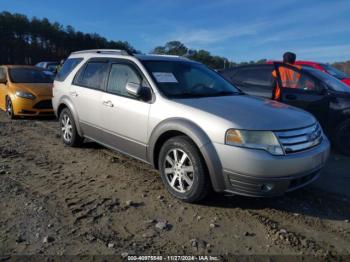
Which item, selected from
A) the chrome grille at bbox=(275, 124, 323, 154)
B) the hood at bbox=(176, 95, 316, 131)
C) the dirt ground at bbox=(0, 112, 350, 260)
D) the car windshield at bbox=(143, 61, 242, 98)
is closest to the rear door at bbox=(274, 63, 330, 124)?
the dirt ground at bbox=(0, 112, 350, 260)

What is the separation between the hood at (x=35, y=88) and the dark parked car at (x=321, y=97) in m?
5.22

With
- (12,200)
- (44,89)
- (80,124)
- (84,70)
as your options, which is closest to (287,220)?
(12,200)

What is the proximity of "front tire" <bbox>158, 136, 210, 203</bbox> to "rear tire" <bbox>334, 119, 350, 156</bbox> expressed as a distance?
3.79 metres

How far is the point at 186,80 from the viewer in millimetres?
4809

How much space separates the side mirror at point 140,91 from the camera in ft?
14.2

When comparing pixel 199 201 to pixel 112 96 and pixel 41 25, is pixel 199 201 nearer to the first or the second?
pixel 112 96

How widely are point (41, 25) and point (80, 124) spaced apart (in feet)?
180

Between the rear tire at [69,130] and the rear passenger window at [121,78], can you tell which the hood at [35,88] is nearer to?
the rear tire at [69,130]

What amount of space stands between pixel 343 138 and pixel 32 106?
725 cm

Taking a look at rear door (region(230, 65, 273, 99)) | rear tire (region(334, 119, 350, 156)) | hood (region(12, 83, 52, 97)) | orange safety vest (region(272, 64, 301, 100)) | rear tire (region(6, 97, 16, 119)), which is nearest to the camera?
rear tire (region(334, 119, 350, 156))

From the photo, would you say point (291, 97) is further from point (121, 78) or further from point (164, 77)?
point (121, 78)

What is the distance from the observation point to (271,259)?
115 inches

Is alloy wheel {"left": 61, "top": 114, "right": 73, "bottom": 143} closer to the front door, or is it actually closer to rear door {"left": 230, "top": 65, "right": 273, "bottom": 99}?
the front door

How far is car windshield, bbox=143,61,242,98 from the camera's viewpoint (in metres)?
4.51
